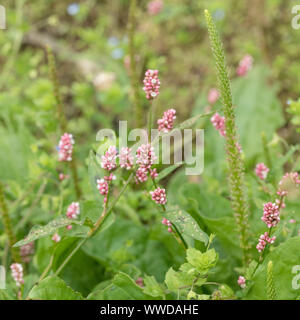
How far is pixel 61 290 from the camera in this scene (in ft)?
4.73

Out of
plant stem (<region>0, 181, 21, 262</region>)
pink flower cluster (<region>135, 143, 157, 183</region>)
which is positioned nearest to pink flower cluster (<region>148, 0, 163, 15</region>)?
plant stem (<region>0, 181, 21, 262</region>)

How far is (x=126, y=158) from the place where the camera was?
4.51 feet

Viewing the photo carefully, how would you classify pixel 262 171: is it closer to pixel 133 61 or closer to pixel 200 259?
pixel 200 259

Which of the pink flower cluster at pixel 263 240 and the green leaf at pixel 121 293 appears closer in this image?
the pink flower cluster at pixel 263 240

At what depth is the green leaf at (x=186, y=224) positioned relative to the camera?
127 cm

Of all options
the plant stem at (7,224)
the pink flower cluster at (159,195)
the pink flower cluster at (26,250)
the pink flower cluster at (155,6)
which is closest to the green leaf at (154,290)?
the pink flower cluster at (159,195)

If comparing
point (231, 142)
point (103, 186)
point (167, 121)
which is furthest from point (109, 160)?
point (231, 142)

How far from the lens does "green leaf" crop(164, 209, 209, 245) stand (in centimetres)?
127

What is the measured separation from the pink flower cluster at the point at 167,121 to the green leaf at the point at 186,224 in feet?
0.74

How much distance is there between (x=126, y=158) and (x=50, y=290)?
449 millimetres

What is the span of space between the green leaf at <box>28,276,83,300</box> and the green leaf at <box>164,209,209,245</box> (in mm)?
392

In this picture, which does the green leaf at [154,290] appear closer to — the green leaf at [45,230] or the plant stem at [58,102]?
the green leaf at [45,230]
